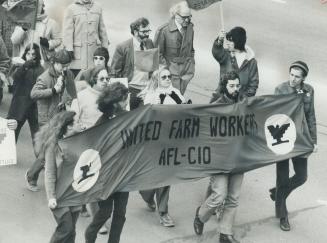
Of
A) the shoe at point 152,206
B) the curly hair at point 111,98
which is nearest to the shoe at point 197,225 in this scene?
the shoe at point 152,206

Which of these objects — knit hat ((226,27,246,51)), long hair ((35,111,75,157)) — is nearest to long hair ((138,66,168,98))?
knit hat ((226,27,246,51))

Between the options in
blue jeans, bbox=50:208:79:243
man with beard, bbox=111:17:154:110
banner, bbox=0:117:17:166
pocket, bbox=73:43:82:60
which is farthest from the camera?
pocket, bbox=73:43:82:60

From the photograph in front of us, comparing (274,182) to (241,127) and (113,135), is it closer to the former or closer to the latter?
(241,127)

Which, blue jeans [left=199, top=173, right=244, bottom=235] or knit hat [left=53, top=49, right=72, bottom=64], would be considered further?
knit hat [left=53, top=49, right=72, bottom=64]

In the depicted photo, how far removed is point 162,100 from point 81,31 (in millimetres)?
2917

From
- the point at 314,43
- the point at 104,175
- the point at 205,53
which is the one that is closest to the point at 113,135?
the point at 104,175

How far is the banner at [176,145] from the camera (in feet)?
32.4

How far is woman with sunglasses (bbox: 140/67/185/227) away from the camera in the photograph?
36.4ft

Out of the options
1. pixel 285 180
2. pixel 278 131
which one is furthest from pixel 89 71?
pixel 285 180

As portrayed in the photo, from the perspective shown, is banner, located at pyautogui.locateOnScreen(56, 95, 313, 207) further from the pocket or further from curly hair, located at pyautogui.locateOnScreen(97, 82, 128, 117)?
the pocket

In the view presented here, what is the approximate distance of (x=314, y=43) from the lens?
1858 centimetres

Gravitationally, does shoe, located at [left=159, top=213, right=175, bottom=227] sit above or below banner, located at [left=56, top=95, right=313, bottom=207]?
below

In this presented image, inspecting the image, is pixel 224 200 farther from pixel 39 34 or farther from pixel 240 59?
pixel 39 34

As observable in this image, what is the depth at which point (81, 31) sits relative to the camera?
1376cm
